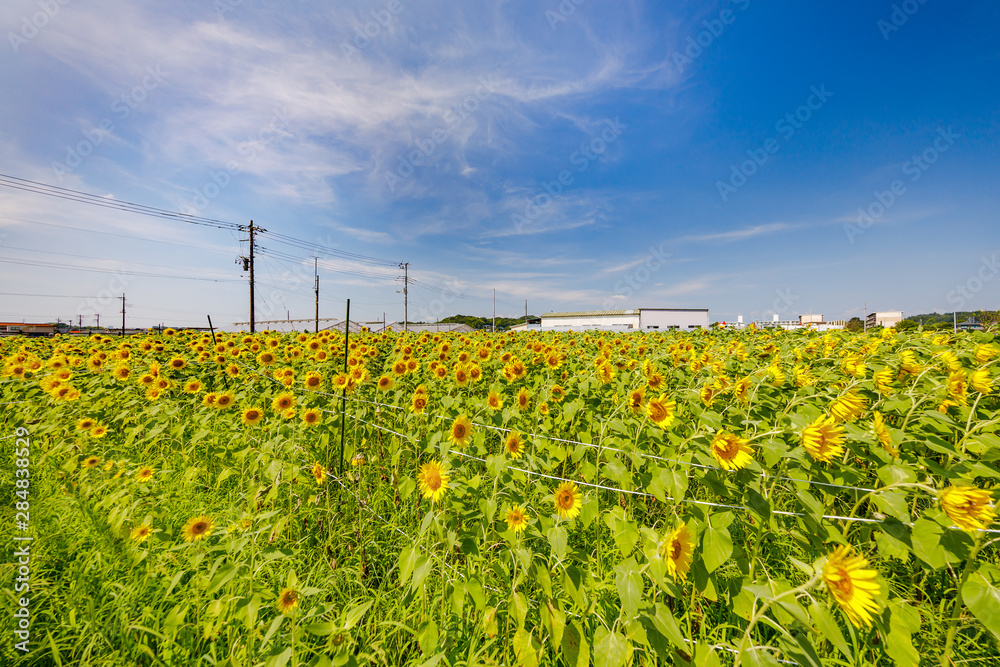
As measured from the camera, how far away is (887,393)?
1.87 metres

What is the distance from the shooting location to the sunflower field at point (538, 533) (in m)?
1.05

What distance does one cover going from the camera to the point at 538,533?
126 centimetres

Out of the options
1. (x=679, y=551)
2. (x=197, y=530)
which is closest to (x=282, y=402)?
(x=197, y=530)

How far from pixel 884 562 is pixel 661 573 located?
1829mm

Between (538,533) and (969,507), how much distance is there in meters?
1.16

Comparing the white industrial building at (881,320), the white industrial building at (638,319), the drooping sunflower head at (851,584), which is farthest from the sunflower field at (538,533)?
the white industrial building at (638,319)

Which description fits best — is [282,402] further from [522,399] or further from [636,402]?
[636,402]

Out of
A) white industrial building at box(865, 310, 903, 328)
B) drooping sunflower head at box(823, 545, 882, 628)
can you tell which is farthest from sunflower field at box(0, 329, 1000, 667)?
white industrial building at box(865, 310, 903, 328)

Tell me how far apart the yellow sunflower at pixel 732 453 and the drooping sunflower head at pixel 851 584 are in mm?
326

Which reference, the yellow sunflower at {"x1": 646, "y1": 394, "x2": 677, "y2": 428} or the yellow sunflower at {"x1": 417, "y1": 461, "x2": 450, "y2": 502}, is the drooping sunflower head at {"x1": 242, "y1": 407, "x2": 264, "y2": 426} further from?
the yellow sunflower at {"x1": 646, "y1": 394, "x2": 677, "y2": 428}

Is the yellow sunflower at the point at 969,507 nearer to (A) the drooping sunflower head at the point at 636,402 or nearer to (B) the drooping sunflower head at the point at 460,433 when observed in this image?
(A) the drooping sunflower head at the point at 636,402

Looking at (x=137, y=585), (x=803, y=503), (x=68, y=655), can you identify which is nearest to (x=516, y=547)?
(x=803, y=503)

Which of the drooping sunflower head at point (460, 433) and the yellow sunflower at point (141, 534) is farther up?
the drooping sunflower head at point (460, 433)

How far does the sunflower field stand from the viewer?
105 cm
